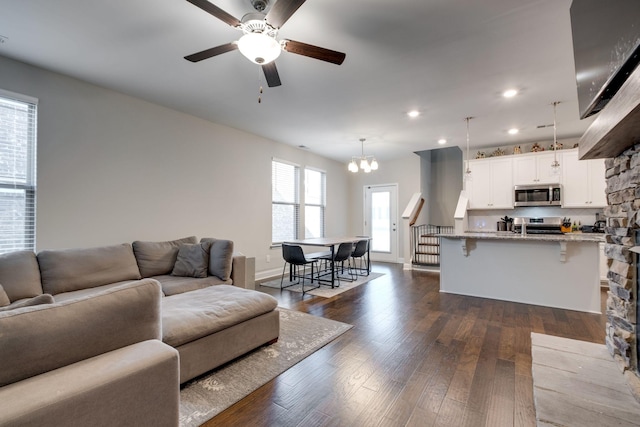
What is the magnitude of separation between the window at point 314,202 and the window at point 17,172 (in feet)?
14.8

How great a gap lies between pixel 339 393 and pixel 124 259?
2650 millimetres

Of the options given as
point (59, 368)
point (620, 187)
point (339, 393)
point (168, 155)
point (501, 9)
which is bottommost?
point (339, 393)

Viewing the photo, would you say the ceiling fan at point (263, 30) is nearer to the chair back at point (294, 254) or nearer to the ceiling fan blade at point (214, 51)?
the ceiling fan blade at point (214, 51)

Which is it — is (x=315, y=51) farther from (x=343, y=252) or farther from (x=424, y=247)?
(x=424, y=247)

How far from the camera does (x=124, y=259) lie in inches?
125

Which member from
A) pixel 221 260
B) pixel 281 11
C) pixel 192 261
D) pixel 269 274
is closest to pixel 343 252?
pixel 269 274

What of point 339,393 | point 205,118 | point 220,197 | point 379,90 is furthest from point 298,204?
point 339,393

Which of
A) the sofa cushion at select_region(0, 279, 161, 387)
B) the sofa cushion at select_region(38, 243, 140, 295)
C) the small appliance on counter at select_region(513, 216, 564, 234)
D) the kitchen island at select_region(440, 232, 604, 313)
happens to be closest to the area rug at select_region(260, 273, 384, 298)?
the kitchen island at select_region(440, 232, 604, 313)

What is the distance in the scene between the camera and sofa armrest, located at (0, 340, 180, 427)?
2.99ft

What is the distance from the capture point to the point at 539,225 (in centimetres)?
542

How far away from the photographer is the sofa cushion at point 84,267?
2.66 m

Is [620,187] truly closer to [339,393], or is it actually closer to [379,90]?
[379,90]

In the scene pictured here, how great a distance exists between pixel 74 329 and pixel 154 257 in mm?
2574

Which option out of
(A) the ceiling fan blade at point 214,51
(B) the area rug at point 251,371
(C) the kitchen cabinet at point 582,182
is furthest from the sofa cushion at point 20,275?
(C) the kitchen cabinet at point 582,182
